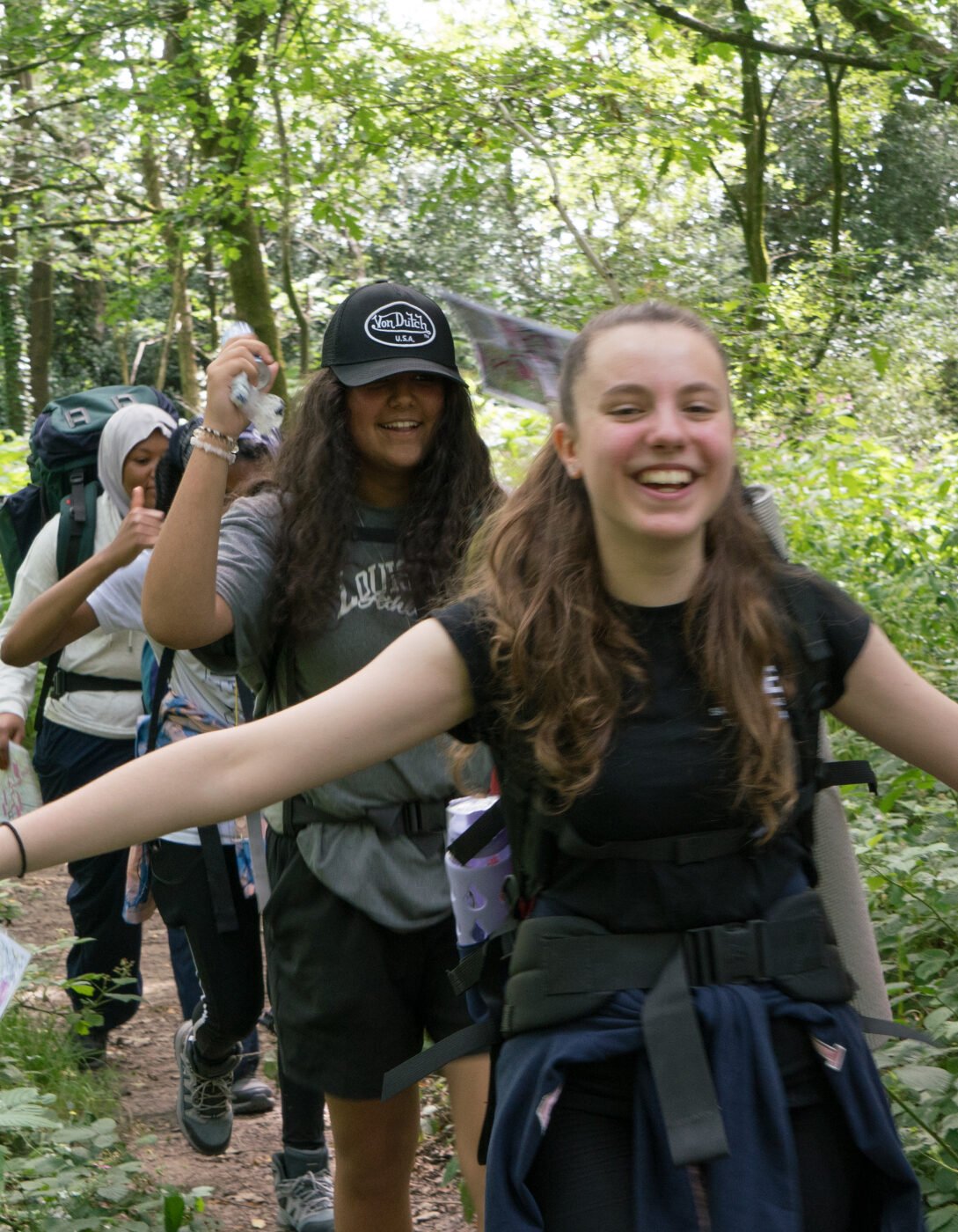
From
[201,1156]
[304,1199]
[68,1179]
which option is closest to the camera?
A: [68,1179]

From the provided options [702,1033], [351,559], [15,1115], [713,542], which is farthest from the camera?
[351,559]

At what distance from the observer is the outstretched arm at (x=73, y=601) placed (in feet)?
14.8

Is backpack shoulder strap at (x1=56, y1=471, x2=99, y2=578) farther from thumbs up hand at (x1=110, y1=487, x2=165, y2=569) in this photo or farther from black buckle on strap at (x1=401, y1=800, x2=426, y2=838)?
black buckle on strap at (x1=401, y1=800, x2=426, y2=838)

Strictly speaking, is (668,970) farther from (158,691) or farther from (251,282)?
(251,282)

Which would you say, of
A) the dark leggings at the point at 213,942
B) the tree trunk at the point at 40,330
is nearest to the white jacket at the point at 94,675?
the dark leggings at the point at 213,942

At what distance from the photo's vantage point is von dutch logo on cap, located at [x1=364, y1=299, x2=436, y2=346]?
3377 millimetres

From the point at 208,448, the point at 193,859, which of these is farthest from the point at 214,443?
the point at 193,859

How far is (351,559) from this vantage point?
334cm

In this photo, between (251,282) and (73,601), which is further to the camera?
(251,282)

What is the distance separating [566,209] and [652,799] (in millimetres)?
11825

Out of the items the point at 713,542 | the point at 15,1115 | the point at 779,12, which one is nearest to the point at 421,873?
the point at 15,1115

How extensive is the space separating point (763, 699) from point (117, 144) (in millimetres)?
16736

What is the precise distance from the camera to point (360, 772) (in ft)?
10.3

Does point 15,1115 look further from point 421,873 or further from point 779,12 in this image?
point 779,12
